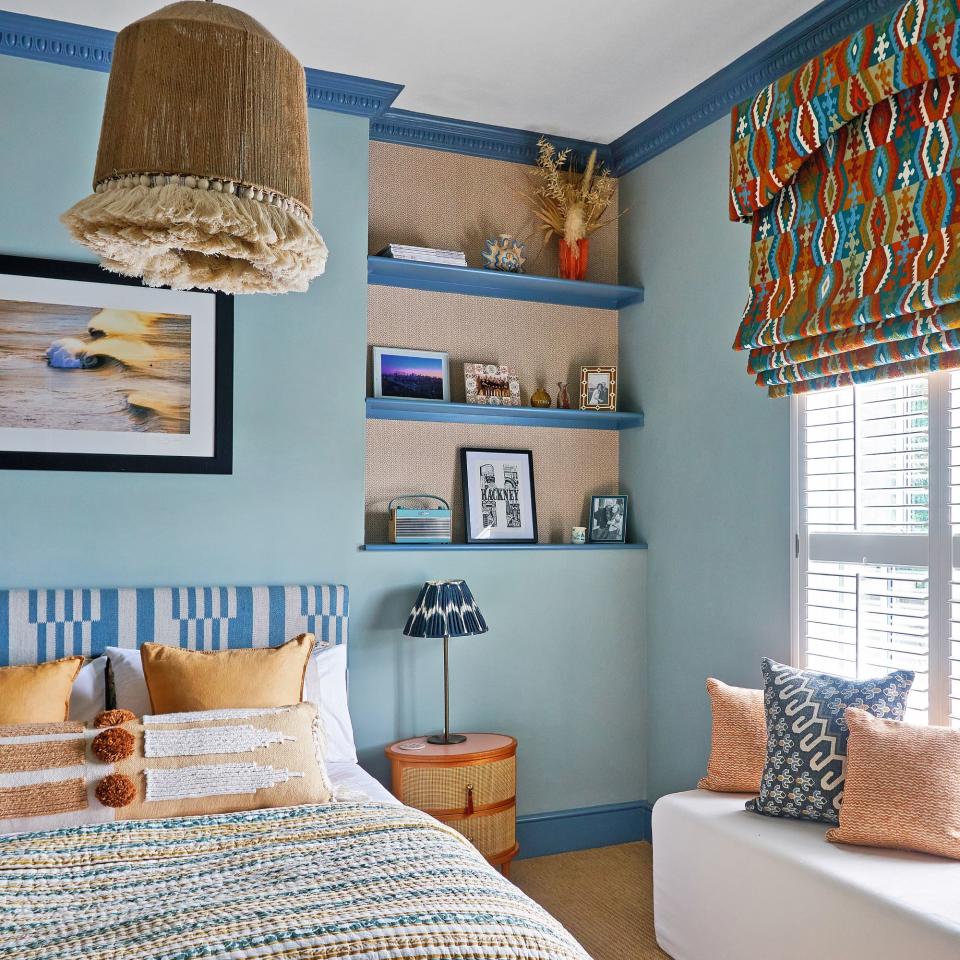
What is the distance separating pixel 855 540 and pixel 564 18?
187 cm

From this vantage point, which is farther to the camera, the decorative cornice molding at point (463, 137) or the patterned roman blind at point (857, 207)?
the decorative cornice molding at point (463, 137)

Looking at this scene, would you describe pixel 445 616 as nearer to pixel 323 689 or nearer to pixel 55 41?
pixel 323 689

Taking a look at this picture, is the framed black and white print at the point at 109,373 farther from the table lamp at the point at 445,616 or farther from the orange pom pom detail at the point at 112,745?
the orange pom pom detail at the point at 112,745

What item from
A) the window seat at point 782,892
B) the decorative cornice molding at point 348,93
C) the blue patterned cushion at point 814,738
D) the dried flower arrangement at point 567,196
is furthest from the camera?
the dried flower arrangement at point 567,196

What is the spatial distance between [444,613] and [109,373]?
4.53 feet

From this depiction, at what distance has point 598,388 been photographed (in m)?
3.92

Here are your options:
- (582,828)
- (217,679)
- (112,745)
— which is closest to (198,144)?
(112,745)

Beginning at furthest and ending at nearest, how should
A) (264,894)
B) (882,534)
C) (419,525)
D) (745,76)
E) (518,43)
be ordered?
(419,525), (745,76), (518,43), (882,534), (264,894)

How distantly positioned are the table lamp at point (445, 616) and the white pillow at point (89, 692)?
3.28 feet

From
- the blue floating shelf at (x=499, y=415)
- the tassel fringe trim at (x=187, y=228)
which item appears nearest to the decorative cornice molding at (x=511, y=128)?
the blue floating shelf at (x=499, y=415)

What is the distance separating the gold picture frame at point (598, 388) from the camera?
391 centimetres

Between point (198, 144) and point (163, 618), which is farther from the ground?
point (198, 144)

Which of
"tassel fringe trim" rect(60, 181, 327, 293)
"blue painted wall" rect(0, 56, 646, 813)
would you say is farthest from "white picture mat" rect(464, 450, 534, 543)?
"tassel fringe trim" rect(60, 181, 327, 293)

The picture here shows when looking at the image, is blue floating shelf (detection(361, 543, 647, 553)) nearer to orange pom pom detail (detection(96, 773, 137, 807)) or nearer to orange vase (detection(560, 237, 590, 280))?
orange vase (detection(560, 237, 590, 280))
